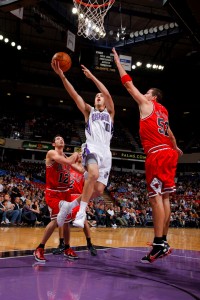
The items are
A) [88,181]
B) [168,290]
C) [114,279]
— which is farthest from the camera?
[88,181]

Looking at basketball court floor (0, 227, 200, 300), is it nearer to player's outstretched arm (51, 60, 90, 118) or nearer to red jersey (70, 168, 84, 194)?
red jersey (70, 168, 84, 194)

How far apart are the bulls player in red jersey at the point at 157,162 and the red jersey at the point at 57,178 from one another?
164cm

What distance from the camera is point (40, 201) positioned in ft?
47.5

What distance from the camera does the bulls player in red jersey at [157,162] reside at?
A: 4336 mm

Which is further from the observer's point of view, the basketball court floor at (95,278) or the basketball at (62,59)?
the basketball at (62,59)

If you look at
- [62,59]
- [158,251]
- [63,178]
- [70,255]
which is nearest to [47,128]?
[63,178]

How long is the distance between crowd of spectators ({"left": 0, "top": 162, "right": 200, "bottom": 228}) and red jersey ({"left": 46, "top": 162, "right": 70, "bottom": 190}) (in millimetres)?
6793

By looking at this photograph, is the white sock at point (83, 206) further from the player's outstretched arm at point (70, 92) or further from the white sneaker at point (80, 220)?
the player's outstretched arm at point (70, 92)

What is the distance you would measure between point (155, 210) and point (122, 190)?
785 inches

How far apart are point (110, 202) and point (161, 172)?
18.1 metres

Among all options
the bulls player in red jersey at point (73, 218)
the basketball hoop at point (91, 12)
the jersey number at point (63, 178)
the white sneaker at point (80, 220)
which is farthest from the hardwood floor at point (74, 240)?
the basketball hoop at point (91, 12)

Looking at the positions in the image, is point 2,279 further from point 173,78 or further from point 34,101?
point 34,101

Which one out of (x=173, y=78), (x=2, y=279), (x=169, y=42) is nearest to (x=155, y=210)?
(x=2, y=279)

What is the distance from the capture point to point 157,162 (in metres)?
4.42
